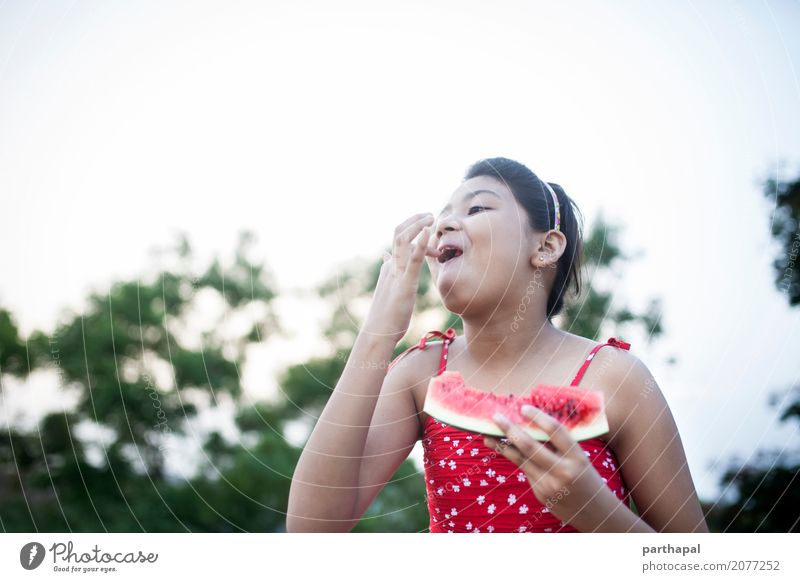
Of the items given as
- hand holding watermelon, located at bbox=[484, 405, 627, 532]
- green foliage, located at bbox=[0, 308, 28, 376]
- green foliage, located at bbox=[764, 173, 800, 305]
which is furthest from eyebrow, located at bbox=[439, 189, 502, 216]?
green foliage, located at bbox=[0, 308, 28, 376]

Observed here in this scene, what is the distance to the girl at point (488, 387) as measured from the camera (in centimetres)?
180

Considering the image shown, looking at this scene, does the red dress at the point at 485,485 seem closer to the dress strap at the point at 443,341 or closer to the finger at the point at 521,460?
the dress strap at the point at 443,341

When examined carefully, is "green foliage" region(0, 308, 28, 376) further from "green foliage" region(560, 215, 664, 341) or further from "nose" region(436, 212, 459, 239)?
"nose" region(436, 212, 459, 239)

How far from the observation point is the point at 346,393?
179cm

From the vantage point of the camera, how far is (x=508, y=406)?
1705 millimetres

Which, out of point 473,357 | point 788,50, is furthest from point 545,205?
point 788,50

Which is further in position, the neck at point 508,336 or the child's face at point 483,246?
the neck at point 508,336

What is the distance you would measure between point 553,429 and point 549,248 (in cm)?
88

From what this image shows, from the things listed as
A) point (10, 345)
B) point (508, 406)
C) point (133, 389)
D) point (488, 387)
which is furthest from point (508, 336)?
point (10, 345)

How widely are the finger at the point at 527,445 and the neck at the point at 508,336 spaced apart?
2.05 feet

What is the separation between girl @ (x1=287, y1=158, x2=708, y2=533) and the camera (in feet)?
5.90

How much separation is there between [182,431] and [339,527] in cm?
334

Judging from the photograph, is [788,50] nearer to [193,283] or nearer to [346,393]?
[346,393]

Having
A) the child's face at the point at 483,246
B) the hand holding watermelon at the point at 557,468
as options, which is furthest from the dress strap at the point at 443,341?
the hand holding watermelon at the point at 557,468
